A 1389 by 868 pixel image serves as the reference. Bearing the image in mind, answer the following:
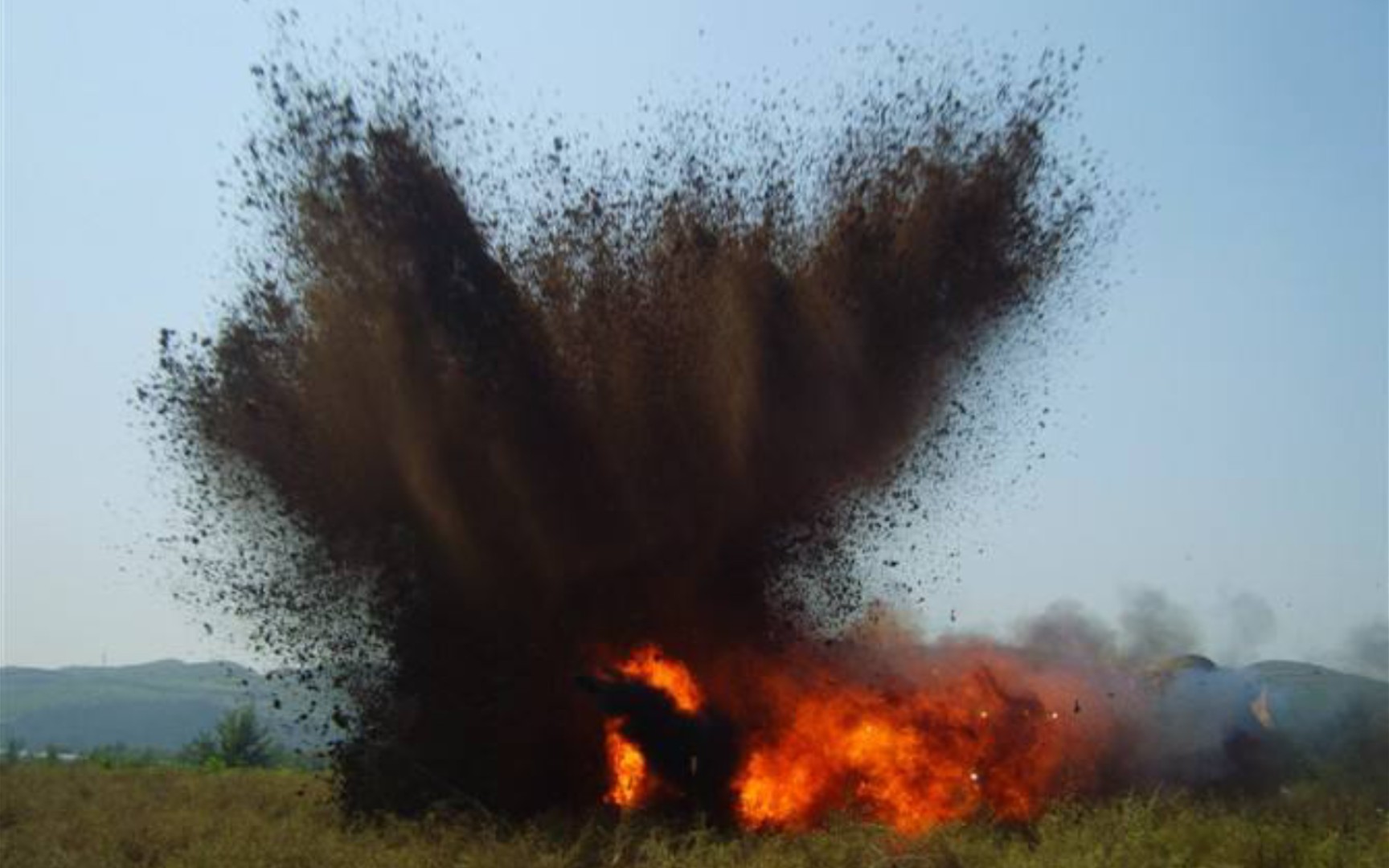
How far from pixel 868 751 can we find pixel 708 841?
5.74 m

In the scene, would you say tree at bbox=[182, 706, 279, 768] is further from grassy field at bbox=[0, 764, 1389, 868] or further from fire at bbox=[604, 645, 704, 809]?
fire at bbox=[604, 645, 704, 809]

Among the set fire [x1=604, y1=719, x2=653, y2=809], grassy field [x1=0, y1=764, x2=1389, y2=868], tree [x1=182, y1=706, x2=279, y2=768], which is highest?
tree [x1=182, y1=706, x2=279, y2=768]

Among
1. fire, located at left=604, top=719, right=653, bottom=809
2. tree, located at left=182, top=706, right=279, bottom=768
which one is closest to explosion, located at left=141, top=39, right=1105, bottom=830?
fire, located at left=604, top=719, right=653, bottom=809

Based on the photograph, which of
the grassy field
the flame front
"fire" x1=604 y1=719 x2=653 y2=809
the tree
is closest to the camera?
the grassy field

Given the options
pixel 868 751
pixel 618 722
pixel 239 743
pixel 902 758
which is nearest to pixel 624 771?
pixel 618 722

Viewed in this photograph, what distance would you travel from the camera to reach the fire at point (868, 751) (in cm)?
2267

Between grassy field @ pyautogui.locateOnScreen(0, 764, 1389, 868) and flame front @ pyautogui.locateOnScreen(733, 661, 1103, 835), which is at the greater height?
flame front @ pyautogui.locateOnScreen(733, 661, 1103, 835)

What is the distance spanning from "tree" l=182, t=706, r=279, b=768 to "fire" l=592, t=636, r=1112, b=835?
1426 inches

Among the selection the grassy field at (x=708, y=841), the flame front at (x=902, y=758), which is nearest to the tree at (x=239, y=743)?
the grassy field at (x=708, y=841)

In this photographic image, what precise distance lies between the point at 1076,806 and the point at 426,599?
1201 centimetres

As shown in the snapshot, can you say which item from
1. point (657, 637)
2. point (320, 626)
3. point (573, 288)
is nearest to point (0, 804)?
point (320, 626)

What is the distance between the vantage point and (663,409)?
22.6m

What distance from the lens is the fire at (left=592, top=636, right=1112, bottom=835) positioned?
74.4 ft

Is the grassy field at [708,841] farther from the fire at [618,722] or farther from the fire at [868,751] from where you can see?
the fire at [868,751]
